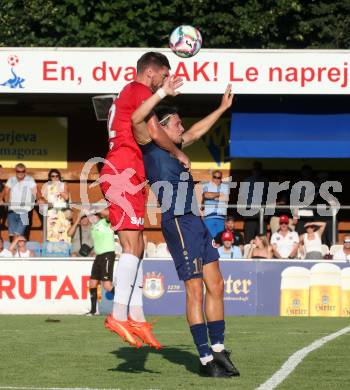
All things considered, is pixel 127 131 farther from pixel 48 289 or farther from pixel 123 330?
pixel 48 289

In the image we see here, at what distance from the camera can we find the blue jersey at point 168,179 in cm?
873

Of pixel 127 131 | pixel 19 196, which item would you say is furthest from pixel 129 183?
pixel 19 196

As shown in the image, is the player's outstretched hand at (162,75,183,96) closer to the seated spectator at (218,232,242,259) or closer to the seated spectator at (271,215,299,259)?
the seated spectator at (218,232,242,259)

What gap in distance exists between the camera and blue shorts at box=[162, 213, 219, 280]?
870 cm

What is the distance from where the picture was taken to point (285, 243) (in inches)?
775

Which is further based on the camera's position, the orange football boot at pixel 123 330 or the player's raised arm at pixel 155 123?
the orange football boot at pixel 123 330

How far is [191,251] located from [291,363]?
144 centimetres

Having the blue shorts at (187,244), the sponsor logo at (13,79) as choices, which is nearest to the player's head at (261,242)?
the sponsor logo at (13,79)

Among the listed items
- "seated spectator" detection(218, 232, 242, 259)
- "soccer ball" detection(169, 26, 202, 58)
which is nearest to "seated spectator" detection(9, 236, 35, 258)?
"seated spectator" detection(218, 232, 242, 259)

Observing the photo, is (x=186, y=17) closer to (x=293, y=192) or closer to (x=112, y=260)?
(x=293, y=192)

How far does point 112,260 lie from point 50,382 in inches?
400

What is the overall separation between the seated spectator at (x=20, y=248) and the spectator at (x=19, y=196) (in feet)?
2.74

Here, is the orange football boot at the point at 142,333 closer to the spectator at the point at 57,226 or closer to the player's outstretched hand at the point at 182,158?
the player's outstretched hand at the point at 182,158

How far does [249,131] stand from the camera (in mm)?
21078
